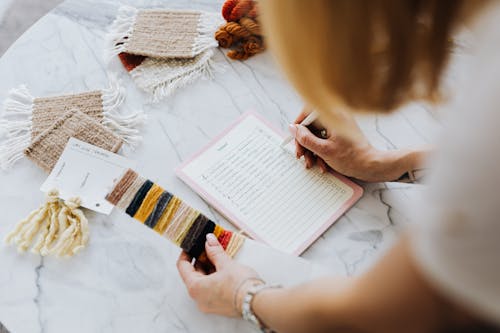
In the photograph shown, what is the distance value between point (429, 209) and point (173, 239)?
62 cm

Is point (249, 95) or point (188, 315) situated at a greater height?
point (249, 95)

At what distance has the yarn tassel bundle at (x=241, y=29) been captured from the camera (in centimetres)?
126

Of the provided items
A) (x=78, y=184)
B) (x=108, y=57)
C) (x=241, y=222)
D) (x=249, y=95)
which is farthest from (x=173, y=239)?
(x=108, y=57)

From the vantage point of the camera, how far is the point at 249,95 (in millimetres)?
1228

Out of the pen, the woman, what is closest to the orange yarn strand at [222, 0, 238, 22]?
the pen

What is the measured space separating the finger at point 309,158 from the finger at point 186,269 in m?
0.31

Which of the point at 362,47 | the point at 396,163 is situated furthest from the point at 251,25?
the point at 362,47

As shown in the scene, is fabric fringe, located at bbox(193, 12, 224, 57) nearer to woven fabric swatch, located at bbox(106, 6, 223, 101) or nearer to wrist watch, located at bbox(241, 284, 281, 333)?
woven fabric swatch, located at bbox(106, 6, 223, 101)

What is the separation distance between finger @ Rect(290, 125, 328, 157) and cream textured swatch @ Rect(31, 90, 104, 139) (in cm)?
44

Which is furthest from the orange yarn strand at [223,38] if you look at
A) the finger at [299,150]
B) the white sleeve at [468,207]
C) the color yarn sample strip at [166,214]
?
the white sleeve at [468,207]

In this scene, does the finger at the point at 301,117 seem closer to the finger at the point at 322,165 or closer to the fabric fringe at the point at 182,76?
the finger at the point at 322,165

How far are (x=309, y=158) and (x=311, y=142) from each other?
0.04 meters

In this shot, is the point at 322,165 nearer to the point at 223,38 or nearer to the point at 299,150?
the point at 299,150

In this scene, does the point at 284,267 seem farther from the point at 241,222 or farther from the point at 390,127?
the point at 390,127
